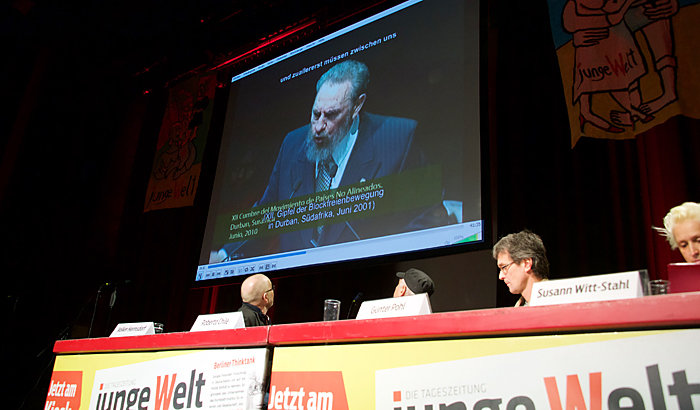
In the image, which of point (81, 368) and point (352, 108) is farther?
point (352, 108)

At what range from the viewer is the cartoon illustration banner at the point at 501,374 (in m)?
0.74

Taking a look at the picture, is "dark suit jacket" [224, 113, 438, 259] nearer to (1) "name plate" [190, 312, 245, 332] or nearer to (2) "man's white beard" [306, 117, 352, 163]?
(2) "man's white beard" [306, 117, 352, 163]

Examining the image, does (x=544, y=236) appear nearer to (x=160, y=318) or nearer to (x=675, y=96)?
(x=675, y=96)

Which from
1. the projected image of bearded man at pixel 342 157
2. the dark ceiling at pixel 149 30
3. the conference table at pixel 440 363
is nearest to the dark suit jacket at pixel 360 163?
the projected image of bearded man at pixel 342 157

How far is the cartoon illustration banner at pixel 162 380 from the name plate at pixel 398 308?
254 mm

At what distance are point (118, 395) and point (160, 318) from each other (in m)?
3.09

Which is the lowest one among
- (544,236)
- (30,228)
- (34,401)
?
(34,401)

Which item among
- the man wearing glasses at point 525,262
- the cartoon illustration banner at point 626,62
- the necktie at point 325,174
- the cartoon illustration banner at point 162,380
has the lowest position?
the cartoon illustration banner at point 162,380

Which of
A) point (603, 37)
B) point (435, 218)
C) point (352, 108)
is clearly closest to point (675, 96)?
point (603, 37)

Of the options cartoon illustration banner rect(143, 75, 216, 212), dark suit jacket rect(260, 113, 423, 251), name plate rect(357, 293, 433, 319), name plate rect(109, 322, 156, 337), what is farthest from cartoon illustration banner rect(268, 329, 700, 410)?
cartoon illustration banner rect(143, 75, 216, 212)

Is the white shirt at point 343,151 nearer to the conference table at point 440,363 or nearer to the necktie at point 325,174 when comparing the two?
the necktie at point 325,174

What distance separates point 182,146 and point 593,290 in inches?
144

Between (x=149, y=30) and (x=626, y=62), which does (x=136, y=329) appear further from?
(x=149, y=30)

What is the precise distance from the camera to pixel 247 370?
3.92 ft
